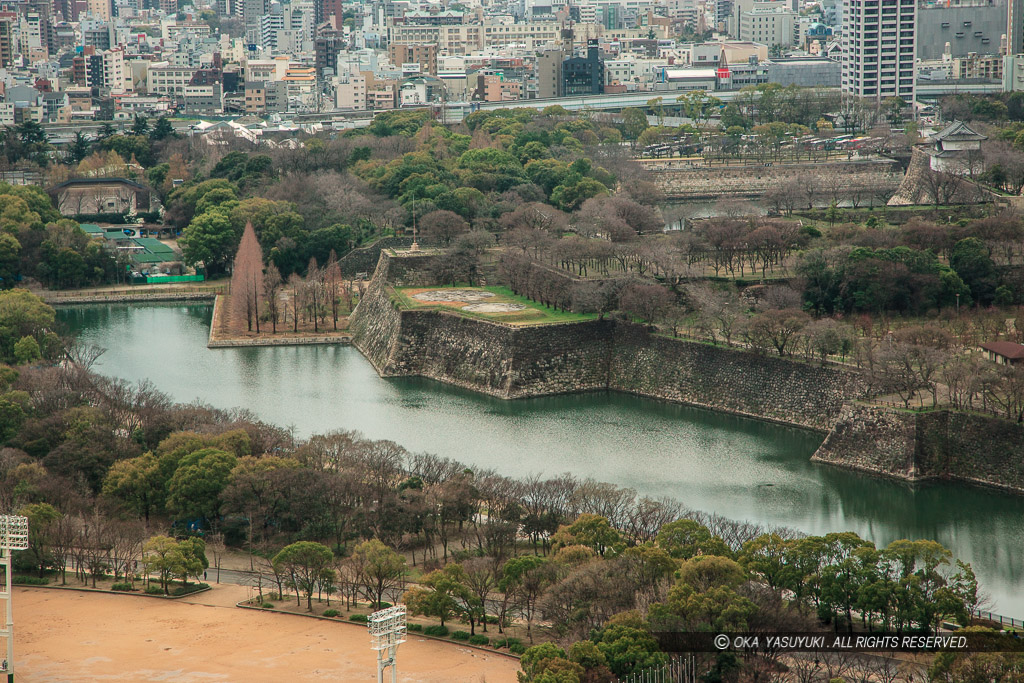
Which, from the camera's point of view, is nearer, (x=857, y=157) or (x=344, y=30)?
(x=857, y=157)

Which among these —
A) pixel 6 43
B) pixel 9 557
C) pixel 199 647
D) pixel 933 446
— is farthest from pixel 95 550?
pixel 6 43

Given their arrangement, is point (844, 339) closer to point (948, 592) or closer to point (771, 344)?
point (771, 344)

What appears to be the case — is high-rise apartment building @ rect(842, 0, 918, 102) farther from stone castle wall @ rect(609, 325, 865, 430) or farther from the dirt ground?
the dirt ground

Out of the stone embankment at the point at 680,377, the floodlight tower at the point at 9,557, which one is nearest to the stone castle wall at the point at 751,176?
the stone embankment at the point at 680,377

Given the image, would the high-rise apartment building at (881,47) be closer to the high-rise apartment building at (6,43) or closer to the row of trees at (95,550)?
the row of trees at (95,550)

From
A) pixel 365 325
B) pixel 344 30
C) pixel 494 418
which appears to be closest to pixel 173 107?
pixel 344 30

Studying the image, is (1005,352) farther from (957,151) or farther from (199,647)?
(957,151)
